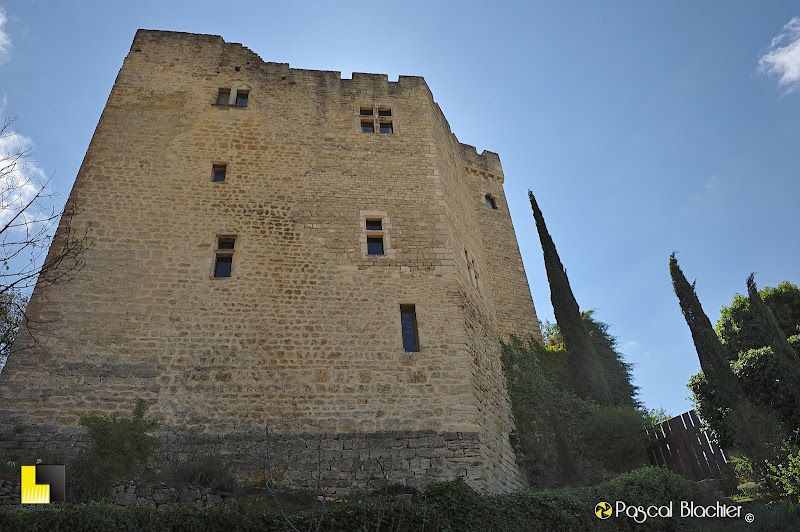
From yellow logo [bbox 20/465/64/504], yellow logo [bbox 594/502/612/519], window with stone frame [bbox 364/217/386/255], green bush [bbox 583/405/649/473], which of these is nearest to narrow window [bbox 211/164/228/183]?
window with stone frame [bbox 364/217/386/255]

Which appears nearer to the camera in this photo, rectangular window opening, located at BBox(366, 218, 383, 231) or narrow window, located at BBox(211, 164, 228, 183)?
rectangular window opening, located at BBox(366, 218, 383, 231)

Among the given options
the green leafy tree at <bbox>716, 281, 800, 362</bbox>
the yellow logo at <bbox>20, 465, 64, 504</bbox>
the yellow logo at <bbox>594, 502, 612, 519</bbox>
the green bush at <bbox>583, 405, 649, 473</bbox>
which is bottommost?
the yellow logo at <bbox>594, 502, 612, 519</bbox>

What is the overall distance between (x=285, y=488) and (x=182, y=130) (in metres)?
9.05

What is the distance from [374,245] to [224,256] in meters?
3.34

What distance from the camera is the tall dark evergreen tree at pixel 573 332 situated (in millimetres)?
14078

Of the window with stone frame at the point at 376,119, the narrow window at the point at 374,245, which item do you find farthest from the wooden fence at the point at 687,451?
the window with stone frame at the point at 376,119

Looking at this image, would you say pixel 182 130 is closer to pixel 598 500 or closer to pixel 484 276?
pixel 484 276

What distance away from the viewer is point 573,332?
15430 mm

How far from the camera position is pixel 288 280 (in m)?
10.9

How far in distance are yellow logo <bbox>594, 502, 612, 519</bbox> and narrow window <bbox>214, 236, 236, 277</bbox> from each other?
27.4 feet

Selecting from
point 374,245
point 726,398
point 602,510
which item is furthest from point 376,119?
point 726,398

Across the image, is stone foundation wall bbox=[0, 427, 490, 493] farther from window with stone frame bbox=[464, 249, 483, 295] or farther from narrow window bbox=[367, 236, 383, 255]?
window with stone frame bbox=[464, 249, 483, 295]

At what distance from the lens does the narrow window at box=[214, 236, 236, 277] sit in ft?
36.3

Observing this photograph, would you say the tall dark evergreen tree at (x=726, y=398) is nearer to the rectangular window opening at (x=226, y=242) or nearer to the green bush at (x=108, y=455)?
the green bush at (x=108, y=455)
